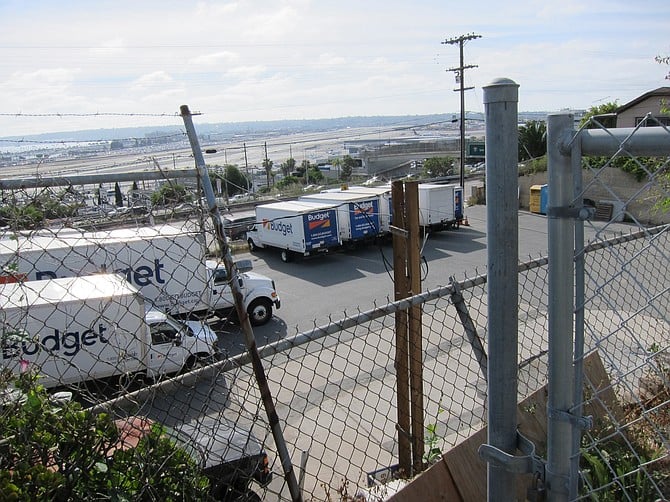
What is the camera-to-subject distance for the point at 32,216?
2.20 meters

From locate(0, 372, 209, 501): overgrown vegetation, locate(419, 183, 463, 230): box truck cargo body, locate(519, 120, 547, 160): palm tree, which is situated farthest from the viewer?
locate(519, 120, 547, 160): palm tree

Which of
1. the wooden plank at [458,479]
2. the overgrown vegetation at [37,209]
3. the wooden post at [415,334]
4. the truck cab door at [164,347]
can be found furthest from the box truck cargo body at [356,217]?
the overgrown vegetation at [37,209]

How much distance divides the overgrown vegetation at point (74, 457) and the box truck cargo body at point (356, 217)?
20.2 m

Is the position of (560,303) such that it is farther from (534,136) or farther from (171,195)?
(534,136)

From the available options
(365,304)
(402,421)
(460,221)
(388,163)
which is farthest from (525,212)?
(388,163)

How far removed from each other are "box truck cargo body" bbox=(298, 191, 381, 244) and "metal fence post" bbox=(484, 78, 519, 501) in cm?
2053

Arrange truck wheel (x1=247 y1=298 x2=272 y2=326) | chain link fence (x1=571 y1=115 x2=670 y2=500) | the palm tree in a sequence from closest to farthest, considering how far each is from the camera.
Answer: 1. chain link fence (x1=571 y1=115 x2=670 y2=500)
2. truck wheel (x1=247 y1=298 x2=272 y2=326)
3. the palm tree

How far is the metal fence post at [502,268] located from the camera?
5.50 feet

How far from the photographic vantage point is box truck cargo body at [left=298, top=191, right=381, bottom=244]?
23094mm

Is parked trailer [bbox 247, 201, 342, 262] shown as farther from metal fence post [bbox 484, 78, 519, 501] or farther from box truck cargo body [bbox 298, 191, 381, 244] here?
metal fence post [bbox 484, 78, 519, 501]

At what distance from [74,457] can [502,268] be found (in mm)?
1680

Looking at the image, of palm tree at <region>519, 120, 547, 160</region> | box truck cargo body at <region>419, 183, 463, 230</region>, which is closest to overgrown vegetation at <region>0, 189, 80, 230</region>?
box truck cargo body at <region>419, 183, 463, 230</region>

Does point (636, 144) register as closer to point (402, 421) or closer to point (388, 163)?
point (402, 421)

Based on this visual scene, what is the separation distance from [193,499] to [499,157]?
69.0 inches
